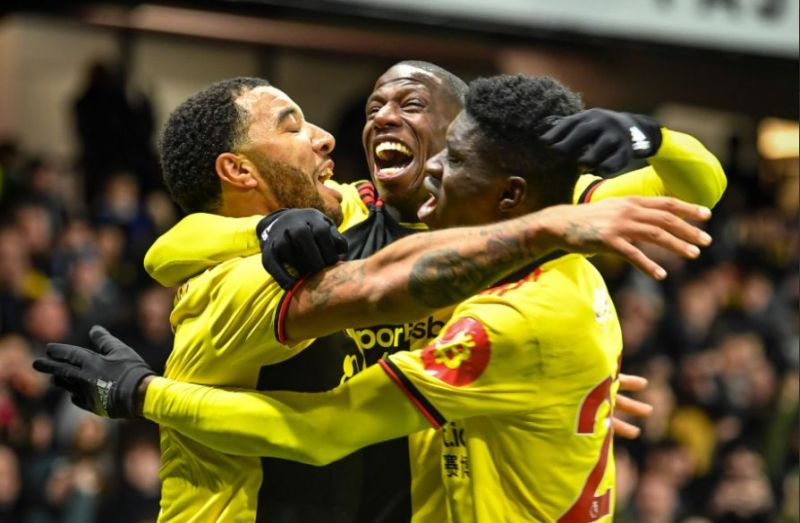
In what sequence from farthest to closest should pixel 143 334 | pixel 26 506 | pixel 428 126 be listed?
pixel 143 334 < pixel 26 506 < pixel 428 126

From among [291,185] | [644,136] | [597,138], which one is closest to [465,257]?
[597,138]

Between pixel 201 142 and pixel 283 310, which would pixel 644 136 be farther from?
pixel 201 142

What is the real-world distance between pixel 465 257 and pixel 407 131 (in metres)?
1.00

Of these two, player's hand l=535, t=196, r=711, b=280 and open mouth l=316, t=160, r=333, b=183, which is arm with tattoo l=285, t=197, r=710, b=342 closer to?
player's hand l=535, t=196, r=711, b=280

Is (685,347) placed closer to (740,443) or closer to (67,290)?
(740,443)

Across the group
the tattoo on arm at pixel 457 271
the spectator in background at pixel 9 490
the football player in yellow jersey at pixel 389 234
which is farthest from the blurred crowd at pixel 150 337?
the tattoo on arm at pixel 457 271

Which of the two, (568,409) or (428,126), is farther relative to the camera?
(428,126)

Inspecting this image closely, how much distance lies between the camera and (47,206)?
28.7 feet

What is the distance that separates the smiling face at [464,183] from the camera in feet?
10.9

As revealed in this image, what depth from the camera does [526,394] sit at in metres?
3.21

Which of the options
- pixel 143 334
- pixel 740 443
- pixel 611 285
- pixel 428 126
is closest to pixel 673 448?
pixel 740 443

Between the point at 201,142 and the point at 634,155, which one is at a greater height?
the point at 634,155

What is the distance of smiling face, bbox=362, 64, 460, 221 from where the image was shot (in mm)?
3895

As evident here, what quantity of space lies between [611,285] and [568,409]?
735 centimetres
